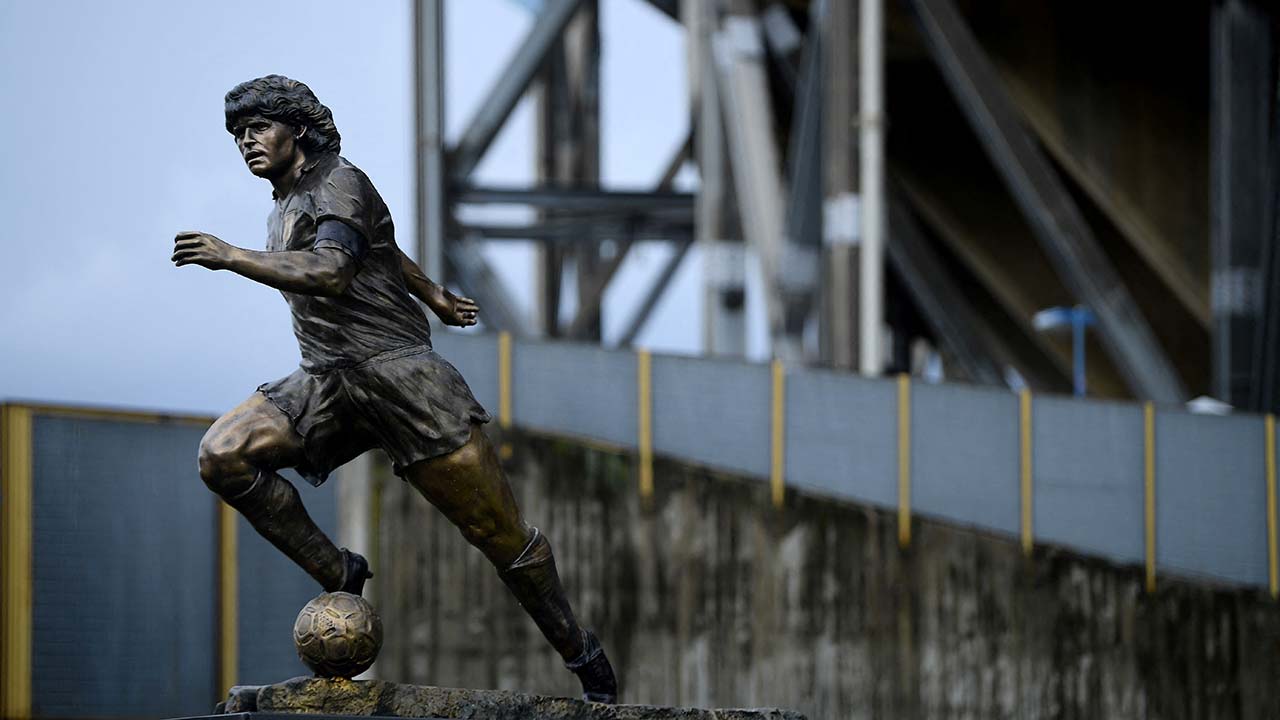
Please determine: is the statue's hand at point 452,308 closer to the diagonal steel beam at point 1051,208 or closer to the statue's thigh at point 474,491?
the statue's thigh at point 474,491

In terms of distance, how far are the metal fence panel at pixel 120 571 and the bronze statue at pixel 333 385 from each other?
14.0m

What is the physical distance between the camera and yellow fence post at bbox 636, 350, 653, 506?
20.7 meters

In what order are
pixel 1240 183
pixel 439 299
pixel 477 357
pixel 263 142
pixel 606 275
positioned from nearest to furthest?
pixel 263 142, pixel 439 299, pixel 477 357, pixel 1240 183, pixel 606 275

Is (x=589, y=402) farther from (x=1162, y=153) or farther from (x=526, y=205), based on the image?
(x=1162, y=153)

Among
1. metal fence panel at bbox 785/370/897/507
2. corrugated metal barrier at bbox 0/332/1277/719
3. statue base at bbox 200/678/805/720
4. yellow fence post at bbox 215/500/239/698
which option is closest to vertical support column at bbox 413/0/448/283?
yellow fence post at bbox 215/500/239/698

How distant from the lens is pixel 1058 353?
1532 inches

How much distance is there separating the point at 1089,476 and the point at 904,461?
1806 millimetres

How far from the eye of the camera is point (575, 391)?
21.2 m

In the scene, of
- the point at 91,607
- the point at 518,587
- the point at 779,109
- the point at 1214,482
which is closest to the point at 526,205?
the point at 779,109

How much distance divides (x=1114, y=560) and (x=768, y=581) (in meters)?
3.29

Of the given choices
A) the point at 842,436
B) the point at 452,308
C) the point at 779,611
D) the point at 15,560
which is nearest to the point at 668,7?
the point at 842,436

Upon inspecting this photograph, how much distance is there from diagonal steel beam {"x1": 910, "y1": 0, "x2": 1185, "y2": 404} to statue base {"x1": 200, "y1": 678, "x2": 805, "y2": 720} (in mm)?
22013

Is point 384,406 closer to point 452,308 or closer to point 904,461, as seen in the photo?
point 452,308

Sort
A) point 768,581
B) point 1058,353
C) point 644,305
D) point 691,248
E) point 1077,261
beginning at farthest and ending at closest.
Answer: point 644,305 → point 691,248 → point 1058,353 → point 1077,261 → point 768,581
